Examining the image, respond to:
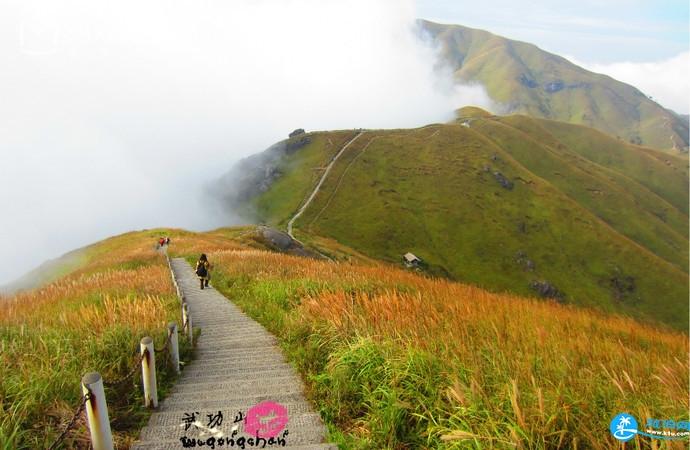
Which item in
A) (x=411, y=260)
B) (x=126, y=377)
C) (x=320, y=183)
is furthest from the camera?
(x=320, y=183)

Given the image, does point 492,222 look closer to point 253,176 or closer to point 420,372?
point 253,176

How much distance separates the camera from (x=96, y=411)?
14.5 feet

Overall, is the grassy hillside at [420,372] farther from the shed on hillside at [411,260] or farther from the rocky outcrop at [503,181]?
the rocky outcrop at [503,181]

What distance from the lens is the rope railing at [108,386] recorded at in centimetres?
436

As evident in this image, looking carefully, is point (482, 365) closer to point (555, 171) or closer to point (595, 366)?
point (595, 366)

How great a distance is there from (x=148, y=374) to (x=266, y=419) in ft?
6.29

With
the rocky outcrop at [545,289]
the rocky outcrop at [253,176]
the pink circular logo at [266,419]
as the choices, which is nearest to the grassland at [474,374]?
the pink circular logo at [266,419]

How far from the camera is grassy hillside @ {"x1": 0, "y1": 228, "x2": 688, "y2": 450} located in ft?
14.2

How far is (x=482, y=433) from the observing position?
423 cm

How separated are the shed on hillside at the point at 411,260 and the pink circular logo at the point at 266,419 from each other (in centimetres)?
10300

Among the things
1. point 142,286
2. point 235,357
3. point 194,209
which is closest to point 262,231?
point 142,286

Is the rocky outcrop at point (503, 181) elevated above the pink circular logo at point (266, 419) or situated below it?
below

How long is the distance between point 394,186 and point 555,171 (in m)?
87.2

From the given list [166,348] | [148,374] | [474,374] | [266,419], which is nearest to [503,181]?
[166,348]
